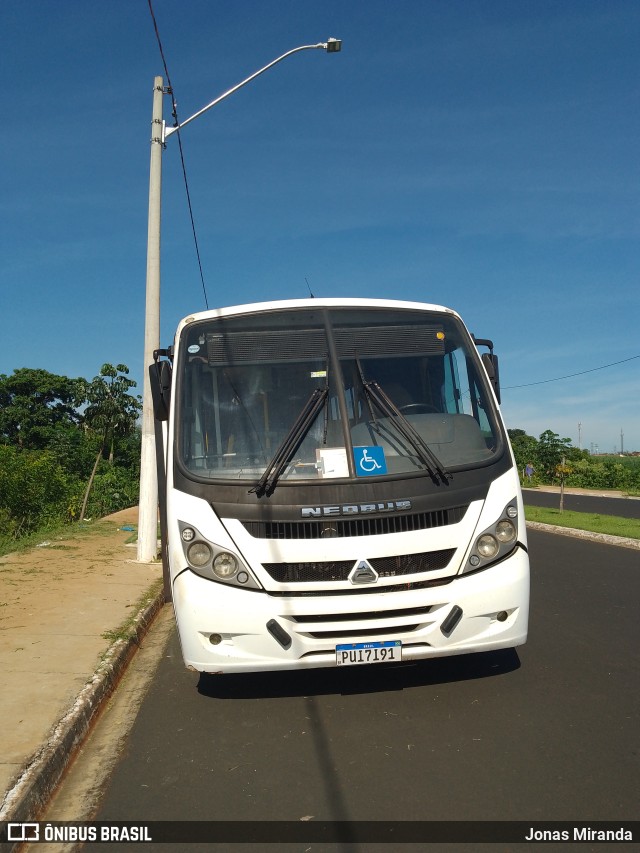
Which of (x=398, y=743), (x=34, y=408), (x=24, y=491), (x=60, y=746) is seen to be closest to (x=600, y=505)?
(x=24, y=491)

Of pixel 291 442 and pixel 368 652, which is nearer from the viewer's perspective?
pixel 368 652

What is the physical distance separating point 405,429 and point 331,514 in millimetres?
862

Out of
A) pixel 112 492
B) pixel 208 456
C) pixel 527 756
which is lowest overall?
pixel 112 492

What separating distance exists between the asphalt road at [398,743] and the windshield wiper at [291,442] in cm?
133

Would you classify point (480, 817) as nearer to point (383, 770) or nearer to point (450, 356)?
point (383, 770)

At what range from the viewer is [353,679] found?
18.9ft

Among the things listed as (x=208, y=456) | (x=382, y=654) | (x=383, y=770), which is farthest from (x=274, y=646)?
(x=208, y=456)

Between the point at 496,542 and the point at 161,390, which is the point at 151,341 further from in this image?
the point at 496,542

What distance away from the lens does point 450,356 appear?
6.03 m

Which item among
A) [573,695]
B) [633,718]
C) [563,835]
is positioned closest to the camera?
[563,835]

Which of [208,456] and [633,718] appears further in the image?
[208,456]

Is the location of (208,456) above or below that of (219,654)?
above

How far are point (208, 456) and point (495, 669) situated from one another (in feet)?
8.64

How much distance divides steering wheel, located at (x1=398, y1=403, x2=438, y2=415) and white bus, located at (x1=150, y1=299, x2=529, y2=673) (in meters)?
0.02
